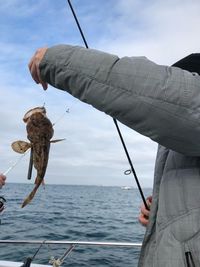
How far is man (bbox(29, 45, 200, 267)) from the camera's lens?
1594mm

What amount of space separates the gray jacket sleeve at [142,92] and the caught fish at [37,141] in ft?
3.98

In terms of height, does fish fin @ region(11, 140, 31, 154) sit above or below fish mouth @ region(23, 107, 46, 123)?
below

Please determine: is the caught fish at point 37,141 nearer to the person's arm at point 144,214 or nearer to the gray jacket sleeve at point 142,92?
the person's arm at point 144,214

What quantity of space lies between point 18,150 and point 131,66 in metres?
1.47

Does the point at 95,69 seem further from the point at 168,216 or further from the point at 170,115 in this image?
the point at 168,216

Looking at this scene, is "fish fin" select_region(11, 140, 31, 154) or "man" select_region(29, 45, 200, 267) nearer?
"man" select_region(29, 45, 200, 267)

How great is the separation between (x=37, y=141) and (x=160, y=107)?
5.06 ft

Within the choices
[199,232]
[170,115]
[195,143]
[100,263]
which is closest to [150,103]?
[170,115]

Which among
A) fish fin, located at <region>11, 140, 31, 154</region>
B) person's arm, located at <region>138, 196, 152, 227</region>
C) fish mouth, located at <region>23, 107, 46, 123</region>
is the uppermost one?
fish mouth, located at <region>23, 107, 46, 123</region>

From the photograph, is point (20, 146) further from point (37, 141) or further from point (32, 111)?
point (32, 111)

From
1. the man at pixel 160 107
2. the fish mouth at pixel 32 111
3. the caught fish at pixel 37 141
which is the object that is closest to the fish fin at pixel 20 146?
A: the caught fish at pixel 37 141

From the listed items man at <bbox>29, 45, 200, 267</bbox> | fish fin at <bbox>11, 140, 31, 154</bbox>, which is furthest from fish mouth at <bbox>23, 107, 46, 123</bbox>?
man at <bbox>29, 45, 200, 267</bbox>

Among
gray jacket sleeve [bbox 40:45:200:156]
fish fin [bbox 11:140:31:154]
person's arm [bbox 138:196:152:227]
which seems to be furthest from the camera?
Answer: fish fin [bbox 11:140:31:154]

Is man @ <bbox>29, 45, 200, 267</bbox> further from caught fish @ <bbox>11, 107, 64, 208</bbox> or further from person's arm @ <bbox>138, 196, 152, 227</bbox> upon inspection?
caught fish @ <bbox>11, 107, 64, 208</bbox>
